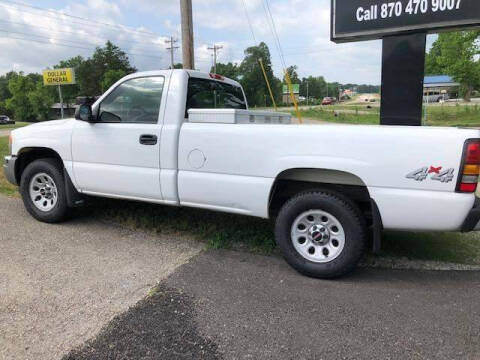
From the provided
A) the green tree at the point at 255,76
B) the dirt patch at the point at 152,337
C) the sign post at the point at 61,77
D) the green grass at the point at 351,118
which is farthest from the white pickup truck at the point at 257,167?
the green tree at the point at 255,76

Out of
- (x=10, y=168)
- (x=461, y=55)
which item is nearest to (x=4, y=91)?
(x=461, y=55)

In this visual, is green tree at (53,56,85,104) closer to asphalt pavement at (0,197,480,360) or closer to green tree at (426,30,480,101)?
green tree at (426,30,480,101)

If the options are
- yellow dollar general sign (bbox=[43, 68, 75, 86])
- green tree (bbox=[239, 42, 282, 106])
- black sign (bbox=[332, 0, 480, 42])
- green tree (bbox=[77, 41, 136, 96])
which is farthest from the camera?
green tree (bbox=[77, 41, 136, 96])

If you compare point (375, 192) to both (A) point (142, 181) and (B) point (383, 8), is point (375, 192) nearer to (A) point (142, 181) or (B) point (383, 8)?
(A) point (142, 181)

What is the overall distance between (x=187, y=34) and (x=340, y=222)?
620cm

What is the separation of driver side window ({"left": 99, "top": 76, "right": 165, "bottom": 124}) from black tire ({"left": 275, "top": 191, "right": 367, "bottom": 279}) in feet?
5.96

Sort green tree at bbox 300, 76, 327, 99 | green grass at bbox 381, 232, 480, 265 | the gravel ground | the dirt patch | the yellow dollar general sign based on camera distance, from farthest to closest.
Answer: green tree at bbox 300, 76, 327, 99, the yellow dollar general sign, green grass at bbox 381, 232, 480, 265, the gravel ground, the dirt patch

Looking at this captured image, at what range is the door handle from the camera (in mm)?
4383

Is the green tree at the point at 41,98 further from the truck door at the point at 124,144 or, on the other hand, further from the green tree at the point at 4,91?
the truck door at the point at 124,144

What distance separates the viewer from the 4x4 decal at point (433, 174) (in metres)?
3.21

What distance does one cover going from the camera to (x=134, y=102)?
15.4ft

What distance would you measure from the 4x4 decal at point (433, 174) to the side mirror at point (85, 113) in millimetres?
3474

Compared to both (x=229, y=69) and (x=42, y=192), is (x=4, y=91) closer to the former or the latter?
(x=229, y=69)

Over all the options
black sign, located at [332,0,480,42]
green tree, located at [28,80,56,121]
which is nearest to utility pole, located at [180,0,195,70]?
black sign, located at [332,0,480,42]
